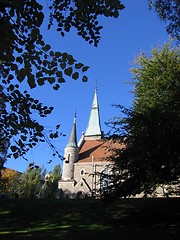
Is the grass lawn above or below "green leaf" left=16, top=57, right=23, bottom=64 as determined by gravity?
below

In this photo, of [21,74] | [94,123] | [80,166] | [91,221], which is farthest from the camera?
[94,123]

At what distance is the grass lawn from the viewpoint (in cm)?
927

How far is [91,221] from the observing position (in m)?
12.9

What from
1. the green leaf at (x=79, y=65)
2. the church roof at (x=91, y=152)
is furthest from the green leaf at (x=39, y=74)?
the church roof at (x=91, y=152)

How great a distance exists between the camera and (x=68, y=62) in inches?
126

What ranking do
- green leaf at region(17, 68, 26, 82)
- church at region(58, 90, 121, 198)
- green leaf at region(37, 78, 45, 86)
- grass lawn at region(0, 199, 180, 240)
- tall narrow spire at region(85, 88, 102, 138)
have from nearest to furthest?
green leaf at region(17, 68, 26, 82), green leaf at region(37, 78, 45, 86), grass lawn at region(0, 199, 180, 240), church at region(58, 90, 121, 198), tall narrow spire at region(85, 88, 102, 138)

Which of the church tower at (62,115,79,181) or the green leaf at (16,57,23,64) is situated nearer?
the green leaf at (16,57,23,64)

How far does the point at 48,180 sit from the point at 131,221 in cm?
4558

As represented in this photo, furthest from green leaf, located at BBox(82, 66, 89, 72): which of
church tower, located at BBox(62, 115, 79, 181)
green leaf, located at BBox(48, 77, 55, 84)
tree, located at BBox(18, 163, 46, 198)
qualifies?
tree, located at BBox(18, 163, 46, 198)

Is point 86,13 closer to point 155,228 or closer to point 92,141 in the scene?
point 155,228

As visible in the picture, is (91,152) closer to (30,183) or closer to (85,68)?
(30,183)

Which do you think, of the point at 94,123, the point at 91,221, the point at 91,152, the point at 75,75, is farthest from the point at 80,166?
the point at 75,75

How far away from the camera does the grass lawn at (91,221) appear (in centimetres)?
927

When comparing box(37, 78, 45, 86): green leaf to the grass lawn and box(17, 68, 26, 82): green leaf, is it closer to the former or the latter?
box(17, 68, 26, 82): green leaf
